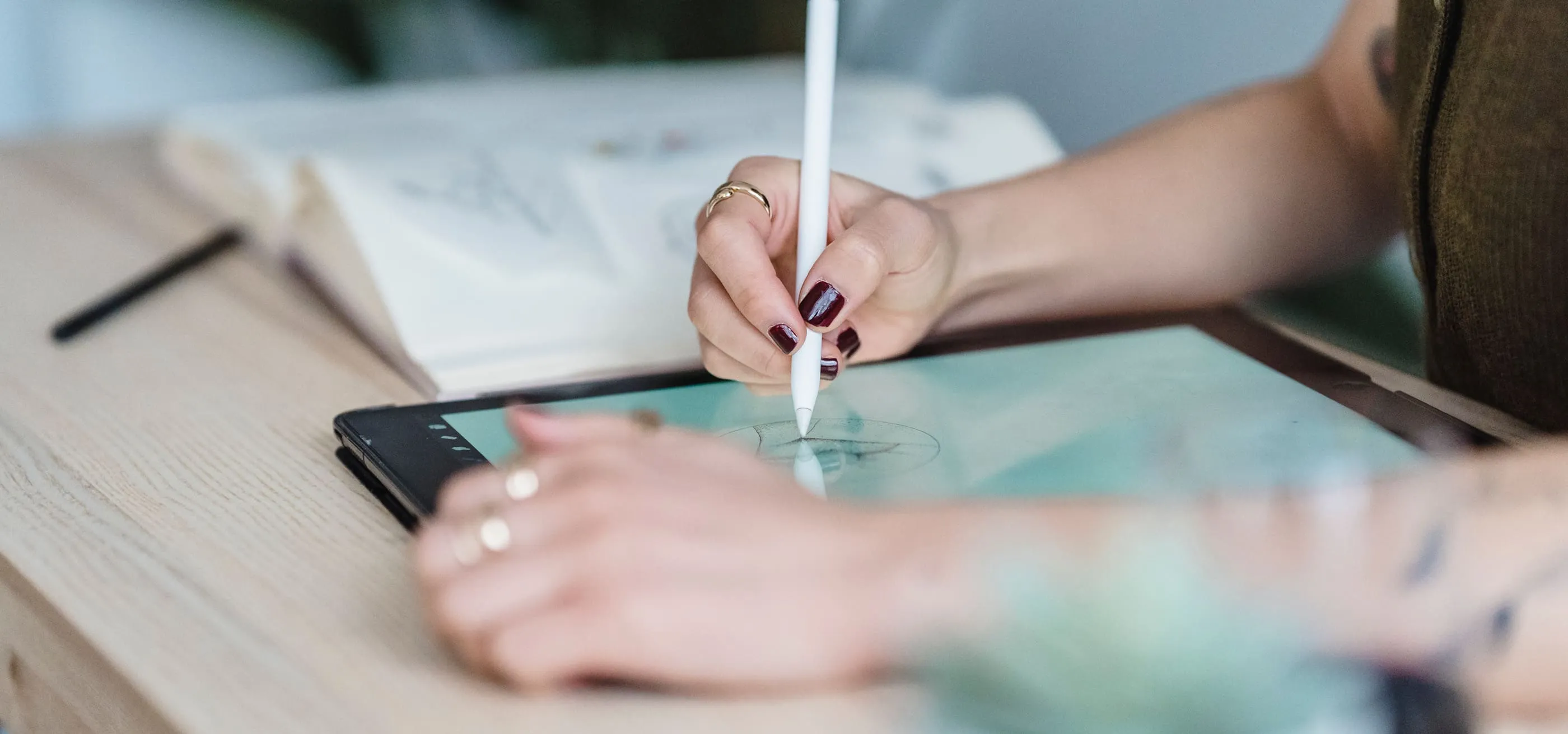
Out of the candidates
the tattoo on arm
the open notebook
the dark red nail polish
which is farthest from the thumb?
the tattoo on arm

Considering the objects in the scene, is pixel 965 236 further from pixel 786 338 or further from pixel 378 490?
pixel 378 490

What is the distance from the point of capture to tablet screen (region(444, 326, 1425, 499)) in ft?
1.44

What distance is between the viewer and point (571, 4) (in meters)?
1.37

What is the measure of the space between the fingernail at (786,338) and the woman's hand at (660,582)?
5.7 inches

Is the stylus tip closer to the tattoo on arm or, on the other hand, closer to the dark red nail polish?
the dark red nail polish

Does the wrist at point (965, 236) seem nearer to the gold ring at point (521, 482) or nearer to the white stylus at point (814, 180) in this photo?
the white stylus at point (814, 180)

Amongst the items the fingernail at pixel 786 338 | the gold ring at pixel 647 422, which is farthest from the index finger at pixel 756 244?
the gold ring at pixel 647 422

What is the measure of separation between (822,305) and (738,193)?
0.08m

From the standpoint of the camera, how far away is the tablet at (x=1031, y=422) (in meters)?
0.44

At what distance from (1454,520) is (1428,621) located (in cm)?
3

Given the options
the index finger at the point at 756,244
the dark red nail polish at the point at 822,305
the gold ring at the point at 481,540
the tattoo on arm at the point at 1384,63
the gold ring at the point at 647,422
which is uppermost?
the tattoo on arm at the point at 1384,63

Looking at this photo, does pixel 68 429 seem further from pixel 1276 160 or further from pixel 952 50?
pixel 952 50

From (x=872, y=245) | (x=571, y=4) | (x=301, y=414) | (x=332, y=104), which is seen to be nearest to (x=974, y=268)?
(x=872, y=245)

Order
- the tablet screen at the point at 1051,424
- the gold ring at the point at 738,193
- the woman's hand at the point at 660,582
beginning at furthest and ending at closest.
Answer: the gold ring at the point at 738,193 → the tablet screen at the point at 1051,424 → the woman's hand at the point at 660,582
